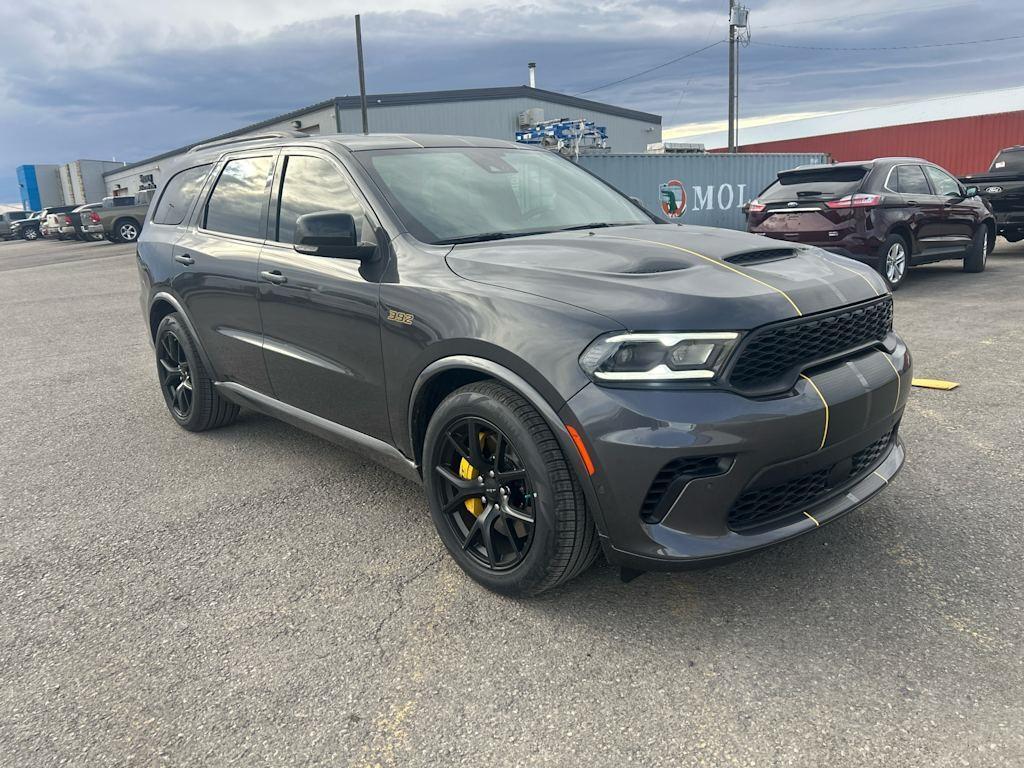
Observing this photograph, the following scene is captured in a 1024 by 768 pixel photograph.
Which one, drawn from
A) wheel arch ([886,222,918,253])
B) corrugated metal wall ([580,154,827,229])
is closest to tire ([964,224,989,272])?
wheel arch ([886,222,918,253])

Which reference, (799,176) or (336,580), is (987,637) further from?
(799,176)

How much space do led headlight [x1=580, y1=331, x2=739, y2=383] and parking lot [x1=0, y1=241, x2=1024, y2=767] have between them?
0.90 metres

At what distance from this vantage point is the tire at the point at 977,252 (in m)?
10.5

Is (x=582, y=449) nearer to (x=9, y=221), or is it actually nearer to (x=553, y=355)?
(x=553, y=355)

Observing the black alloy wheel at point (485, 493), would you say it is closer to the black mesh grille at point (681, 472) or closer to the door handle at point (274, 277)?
the black mesh grille at point (681, 472)

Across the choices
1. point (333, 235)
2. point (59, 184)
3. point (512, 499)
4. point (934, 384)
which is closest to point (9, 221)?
point (59, 184)

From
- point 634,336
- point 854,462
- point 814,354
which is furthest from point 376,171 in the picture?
point 854,462

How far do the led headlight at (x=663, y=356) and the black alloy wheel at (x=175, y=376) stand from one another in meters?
3.29

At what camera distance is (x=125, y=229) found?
29250mm

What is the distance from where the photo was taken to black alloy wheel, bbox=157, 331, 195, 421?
4.91m

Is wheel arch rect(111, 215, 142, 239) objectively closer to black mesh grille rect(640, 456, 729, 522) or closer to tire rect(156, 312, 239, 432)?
tire rect(156, 312, 239, 432)

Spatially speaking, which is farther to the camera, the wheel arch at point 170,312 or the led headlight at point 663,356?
the wheel arch at point 170,312

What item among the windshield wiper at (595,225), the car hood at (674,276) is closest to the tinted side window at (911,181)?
the windshield wiper at (595,225)

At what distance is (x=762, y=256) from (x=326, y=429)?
6.87 ft
